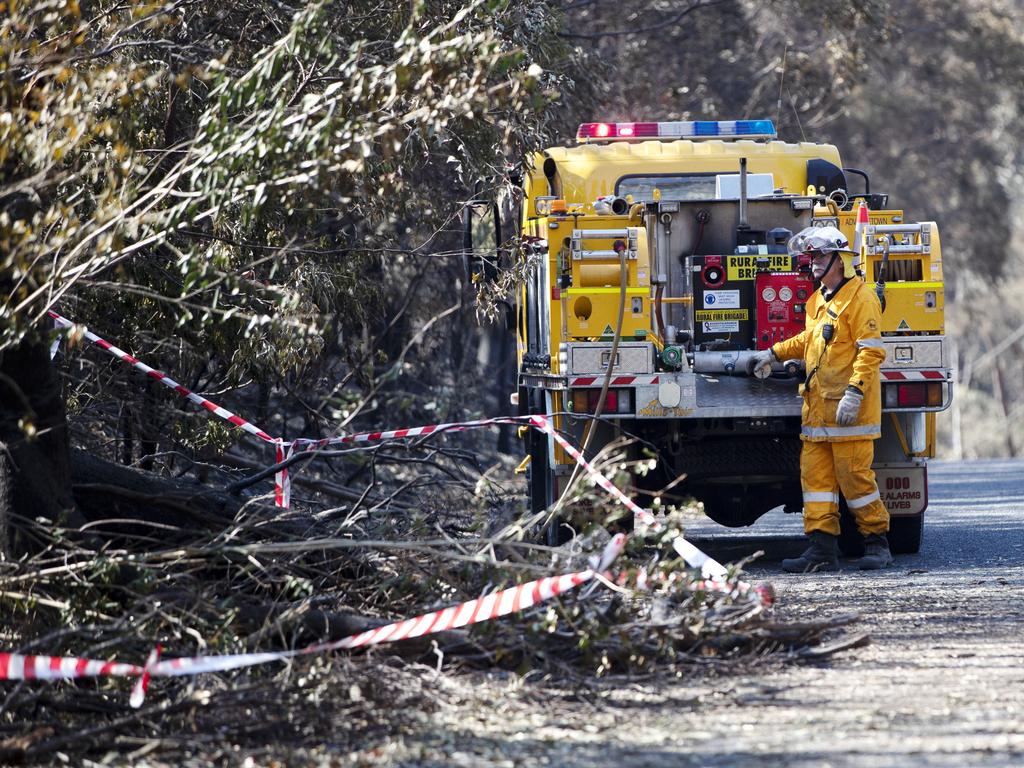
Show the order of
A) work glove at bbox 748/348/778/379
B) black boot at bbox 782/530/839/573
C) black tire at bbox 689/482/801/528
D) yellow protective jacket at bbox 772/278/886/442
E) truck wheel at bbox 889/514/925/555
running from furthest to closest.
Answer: black tire at bbox 689/482/801/528, truck wheel at bbox 889/514/925/555, work glove at bbox 748/348/778/379, black boot at bbox 782/530/839/573, yellow protective jacket at bbox 772/278/886/442

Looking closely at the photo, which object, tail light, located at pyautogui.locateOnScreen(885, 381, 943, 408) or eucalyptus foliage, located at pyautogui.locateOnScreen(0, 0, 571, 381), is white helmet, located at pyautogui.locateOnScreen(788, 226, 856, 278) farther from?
eucalyptus foliage, located at pyautogui.locateOnScreen(0, 0, 571, 381)

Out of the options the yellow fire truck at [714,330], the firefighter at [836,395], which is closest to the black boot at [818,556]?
the firefighter at [836,395]

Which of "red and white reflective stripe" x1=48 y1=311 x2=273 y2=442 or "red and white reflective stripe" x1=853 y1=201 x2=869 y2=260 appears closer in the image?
"red and white reflective stripe" x1=48 y1=311 x2=273 y2=442

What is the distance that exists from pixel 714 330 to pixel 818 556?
1.48 m

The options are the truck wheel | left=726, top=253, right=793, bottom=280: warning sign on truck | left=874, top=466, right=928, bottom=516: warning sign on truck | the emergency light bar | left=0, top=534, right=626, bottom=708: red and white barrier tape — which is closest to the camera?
left=0, top=534, right=626, bottom=708: red and white barrier tape

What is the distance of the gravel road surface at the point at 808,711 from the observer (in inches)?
187

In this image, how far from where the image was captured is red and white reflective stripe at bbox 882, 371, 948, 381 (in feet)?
29.3

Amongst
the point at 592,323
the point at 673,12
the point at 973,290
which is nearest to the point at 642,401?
the point at 592,323

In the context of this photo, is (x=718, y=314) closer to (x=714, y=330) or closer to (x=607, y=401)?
(x=714, y=330)

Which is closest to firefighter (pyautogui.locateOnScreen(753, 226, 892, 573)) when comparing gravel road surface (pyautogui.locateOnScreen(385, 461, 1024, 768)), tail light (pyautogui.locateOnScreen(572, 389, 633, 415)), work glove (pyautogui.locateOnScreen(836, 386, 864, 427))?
work glove (pyautogui.locateOnScreen(836, 386, 864, 427))

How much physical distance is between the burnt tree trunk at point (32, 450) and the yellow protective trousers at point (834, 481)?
165 inches

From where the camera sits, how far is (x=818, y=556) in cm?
893

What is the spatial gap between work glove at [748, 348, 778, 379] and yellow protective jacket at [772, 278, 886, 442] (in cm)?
26

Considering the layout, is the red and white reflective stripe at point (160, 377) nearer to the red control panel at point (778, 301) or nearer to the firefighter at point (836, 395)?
the red control panel at point (778, 301)
